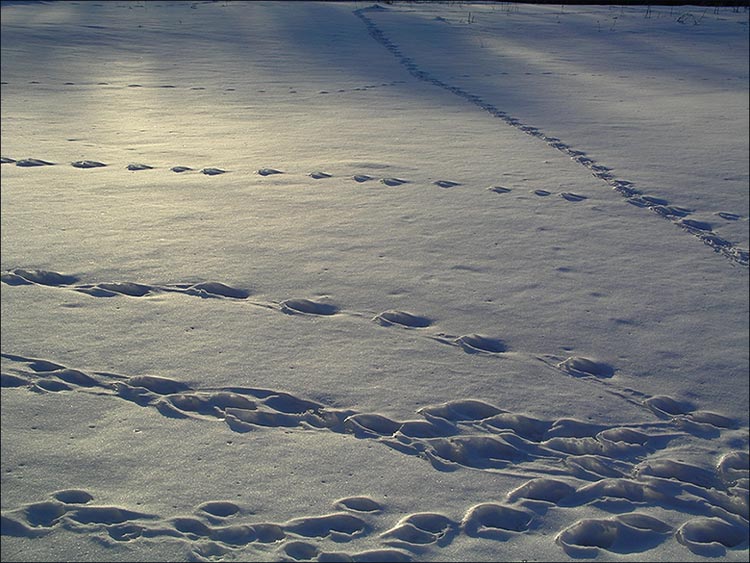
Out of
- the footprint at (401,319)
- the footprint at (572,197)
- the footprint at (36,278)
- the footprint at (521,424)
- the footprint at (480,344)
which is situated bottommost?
the footprint at (521,424)

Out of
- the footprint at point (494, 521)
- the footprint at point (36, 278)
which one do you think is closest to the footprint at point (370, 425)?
the footprint at point (494, 521)

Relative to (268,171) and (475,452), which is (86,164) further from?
(475,452)

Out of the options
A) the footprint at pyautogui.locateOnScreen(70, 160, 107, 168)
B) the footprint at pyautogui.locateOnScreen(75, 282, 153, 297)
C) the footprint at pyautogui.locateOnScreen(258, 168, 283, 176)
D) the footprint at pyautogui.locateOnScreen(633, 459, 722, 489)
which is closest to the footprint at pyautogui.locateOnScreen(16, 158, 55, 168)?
the footprint at pyautogui.locateOnScreen(70, 160, 107, 168)

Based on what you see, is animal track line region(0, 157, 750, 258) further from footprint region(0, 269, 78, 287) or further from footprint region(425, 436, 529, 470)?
footprint region(425, 436, 529, 470)

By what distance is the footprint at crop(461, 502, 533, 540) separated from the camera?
2049 mm

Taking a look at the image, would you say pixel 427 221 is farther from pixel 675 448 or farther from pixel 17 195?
pixel 17 195

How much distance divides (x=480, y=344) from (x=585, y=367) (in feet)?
1.29

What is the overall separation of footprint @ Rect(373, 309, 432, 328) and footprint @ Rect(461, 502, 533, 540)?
1073 mm

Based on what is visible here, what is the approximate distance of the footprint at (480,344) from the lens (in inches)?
117

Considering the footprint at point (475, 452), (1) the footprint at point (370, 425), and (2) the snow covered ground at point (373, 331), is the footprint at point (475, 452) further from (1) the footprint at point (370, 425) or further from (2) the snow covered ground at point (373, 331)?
(1) the footprint at point (370, 425)

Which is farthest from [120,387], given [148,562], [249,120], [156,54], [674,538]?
[156,54]

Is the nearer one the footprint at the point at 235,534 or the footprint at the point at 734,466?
the footprint at the point at 235,534

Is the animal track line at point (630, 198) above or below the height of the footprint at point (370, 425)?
above

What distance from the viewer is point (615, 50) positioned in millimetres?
10016
